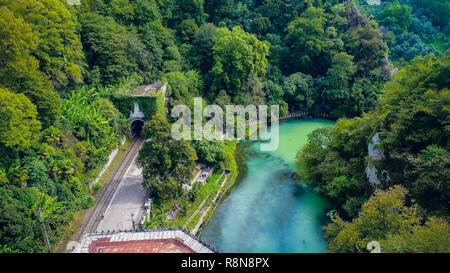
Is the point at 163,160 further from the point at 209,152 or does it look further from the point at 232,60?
the point at 232,60

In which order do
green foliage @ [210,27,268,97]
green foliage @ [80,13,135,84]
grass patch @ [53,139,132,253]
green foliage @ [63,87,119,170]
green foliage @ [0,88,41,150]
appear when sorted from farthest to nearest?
green foliage @ [210,27,268,97]
green foliage @ [80,13,135,84]
green foliage @ [63,87,119,170]
grass patch @ [53,139,132,253]
green foliage @ [0,88,41,150]

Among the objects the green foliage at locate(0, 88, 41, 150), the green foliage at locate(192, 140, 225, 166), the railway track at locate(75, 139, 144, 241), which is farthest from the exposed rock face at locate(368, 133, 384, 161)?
the green foliage at locate(0, 88, 41, 150)

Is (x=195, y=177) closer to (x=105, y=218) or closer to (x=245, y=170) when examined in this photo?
(x=245, y=170)

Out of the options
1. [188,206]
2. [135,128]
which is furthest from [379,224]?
[135,128]

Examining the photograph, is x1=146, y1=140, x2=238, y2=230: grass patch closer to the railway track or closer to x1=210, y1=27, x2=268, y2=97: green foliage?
the railway track

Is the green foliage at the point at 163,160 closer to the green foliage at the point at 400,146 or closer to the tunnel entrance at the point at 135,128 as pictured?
the tunnel entrance at the point at 135,128

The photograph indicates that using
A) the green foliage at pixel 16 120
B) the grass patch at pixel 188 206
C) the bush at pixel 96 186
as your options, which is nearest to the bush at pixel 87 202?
the bush at pixel 96 186
